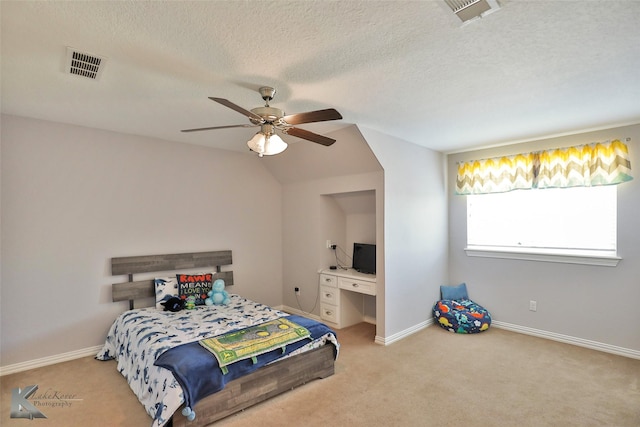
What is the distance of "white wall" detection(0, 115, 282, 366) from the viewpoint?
10.4ft

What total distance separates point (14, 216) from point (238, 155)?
8.21 ft

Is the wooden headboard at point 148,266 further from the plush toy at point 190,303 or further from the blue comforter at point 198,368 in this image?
the blue comforter at point 198,368

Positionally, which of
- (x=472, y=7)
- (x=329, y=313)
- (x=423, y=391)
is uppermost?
(x=472, y=7)

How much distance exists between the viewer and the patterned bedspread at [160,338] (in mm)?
2217

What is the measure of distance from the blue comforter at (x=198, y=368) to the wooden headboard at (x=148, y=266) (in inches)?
61.9

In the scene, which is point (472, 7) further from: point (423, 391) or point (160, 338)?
point (160, 338)

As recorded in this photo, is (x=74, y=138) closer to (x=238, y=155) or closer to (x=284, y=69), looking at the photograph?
(x=238, y=155)

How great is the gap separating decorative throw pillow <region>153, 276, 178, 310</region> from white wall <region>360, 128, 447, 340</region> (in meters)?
2.44

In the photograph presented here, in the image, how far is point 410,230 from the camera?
420 centimetres

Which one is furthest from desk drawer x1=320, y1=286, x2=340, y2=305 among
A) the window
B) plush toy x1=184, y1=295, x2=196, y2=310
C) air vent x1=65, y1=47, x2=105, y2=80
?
air vent x1=65, y1=47, x2=105, y2=80

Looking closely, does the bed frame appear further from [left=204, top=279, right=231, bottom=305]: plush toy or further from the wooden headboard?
[left=204, top=279, right=231, bottom=305]: plush toy

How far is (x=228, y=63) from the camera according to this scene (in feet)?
7.03

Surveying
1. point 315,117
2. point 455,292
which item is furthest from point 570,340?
point 315,117

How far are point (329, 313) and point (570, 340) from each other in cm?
286
